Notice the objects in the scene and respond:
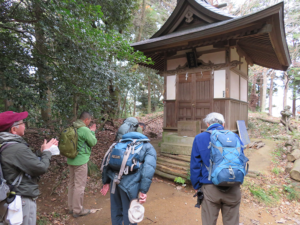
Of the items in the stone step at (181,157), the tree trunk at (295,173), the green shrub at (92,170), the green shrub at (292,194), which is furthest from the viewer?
the stone step at (181,157)

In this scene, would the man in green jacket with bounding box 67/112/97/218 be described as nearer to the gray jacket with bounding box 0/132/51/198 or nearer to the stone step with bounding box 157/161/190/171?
the gray jacket with bounding box 0/132/51/198

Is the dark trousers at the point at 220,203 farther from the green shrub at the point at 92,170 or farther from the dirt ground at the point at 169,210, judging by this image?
the green shrub at the point at 92,170

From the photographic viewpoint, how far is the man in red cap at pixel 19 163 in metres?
1.90

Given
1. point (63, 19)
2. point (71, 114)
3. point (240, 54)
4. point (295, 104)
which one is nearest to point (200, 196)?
point (71, 114)

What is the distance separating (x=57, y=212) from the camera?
3.76m

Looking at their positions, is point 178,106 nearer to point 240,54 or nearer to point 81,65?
point 240,54

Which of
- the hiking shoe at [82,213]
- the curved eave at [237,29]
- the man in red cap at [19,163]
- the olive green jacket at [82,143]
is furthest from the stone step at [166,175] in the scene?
the curved eave at [237,29]

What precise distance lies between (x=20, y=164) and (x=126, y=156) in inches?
45.4

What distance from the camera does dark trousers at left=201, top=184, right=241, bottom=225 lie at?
2.21 meters

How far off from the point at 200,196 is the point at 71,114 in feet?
11.4

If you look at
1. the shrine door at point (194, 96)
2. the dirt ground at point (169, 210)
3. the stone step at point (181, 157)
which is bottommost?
the dirt ground at point (169, 210)

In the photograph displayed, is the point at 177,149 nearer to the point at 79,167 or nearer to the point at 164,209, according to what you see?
the point at 164,209

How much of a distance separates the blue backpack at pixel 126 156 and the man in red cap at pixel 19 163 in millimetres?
812

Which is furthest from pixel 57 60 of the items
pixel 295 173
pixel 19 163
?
pixel 295 173
